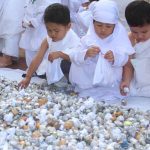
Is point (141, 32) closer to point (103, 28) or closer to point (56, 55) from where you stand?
point (103, 28)

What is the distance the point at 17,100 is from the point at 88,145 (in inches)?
23.4

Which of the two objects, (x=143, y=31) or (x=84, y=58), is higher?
(x=143, y=31)

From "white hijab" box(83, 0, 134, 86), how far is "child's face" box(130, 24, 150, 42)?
6cm

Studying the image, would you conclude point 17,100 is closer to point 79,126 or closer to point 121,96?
point 79,126

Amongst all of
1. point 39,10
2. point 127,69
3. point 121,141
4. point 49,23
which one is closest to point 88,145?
point 121,141

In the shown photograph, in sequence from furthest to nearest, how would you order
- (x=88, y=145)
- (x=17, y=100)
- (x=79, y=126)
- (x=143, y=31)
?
1. (x=143, y=31)
2. (x=17, y=100)
3. (x=79, y=126)
4. (x=88, y=145)

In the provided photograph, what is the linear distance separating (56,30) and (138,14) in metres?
0.53

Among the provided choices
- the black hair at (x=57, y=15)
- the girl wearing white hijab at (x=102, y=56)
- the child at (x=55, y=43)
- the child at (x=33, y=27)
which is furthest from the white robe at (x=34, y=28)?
the girl wearing white hijab at (x=102, y=56)

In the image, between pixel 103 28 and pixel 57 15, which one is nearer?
pixel 103 28

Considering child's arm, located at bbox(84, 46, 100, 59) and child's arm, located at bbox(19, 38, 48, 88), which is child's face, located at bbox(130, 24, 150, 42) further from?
child's arm, located at bbox(19, 38, 48, 88)

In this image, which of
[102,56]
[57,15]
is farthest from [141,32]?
[57,15]

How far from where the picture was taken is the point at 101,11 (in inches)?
97.5

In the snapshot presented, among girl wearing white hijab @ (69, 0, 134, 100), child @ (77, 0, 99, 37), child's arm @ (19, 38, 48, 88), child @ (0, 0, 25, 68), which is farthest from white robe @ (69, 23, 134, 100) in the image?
A: child @ (0, 0, 25, 68)

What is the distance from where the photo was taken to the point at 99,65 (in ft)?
8.21
